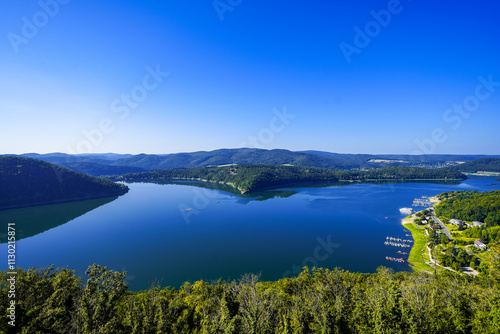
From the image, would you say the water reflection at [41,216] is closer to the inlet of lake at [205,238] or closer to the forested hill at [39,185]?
the inlet of lake at [205,238]

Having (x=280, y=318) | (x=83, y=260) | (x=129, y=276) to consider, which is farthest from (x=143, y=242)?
(x=280, y=318)

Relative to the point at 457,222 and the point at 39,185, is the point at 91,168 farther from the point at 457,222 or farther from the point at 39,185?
the point at 457,222

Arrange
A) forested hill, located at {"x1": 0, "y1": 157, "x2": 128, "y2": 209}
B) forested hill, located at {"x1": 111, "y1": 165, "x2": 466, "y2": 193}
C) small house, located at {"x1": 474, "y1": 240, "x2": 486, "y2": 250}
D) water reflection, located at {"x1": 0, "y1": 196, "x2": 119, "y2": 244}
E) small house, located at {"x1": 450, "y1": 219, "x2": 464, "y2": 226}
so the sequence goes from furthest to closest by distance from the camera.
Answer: forested hill, located at {"x1": 111, "y1": 165, "x2": 466, "y2": 193}, forested hill, located at {"x1": 0, "y1": 157, "x2": 128, "y2": 209}, water reflection, located at {"x1": 0, "y1": 196, "x2": 119, "y2": 244}, small house, located at {"x1": 450, "y1": 219, "x2": 464, "y2": 226}, small house, located at {"x1": 474, "y1": 240, "x2": 486, "y2": 250}

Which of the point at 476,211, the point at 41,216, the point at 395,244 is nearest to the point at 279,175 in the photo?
the point at 476,211

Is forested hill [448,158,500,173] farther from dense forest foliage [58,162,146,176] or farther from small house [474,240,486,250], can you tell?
dense forest foliage [58,162,146,176]

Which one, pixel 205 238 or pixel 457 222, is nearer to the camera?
pixel 205 238

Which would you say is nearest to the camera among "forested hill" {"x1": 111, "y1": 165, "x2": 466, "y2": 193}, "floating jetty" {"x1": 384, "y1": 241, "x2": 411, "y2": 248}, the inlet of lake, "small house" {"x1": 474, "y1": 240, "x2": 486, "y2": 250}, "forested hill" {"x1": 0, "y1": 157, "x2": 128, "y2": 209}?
the inlet of lake

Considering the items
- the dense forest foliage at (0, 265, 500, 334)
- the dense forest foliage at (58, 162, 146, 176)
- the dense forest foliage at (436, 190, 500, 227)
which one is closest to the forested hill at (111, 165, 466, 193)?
the dense forest foliage at (58, 162, 146, 176)
